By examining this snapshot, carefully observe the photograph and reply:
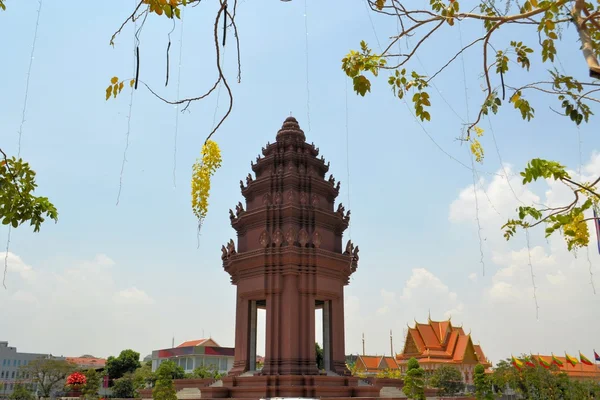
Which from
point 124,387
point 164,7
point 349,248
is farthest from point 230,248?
point 124,387

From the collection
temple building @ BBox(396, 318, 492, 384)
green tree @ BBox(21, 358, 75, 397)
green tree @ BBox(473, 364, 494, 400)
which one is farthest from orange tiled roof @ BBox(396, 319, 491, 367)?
green tree @ BBox(21, 358, 75, 397)

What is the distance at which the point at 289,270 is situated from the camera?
23.4 meters

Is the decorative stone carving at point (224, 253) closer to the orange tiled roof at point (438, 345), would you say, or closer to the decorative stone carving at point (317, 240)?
the decorative stone carving at point (317, 240)

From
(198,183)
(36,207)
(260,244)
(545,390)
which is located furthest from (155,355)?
(36,207)

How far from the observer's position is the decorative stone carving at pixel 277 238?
2381cm

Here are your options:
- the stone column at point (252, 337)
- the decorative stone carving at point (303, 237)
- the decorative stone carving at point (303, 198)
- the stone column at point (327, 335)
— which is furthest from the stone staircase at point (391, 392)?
the decorative stone carving at point (303, 198)

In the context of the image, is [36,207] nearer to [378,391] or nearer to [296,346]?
[296,346]

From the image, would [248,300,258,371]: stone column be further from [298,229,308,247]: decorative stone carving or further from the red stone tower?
[298,229,308,247]: decorative stone carving

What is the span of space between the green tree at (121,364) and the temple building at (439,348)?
32561mm

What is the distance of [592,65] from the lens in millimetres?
4953

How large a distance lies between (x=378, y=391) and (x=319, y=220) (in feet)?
26.0

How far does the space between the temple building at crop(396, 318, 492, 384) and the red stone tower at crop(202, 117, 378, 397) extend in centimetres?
3823

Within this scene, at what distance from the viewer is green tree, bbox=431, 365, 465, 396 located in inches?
2185

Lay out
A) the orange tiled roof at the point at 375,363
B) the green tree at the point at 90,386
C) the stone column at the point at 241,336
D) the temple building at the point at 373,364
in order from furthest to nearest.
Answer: the orange tiled roof at the point at 375,363, the temple building at the point at 373,364, the green tree at the point at 90,386, the stone column at the point at 241,336
